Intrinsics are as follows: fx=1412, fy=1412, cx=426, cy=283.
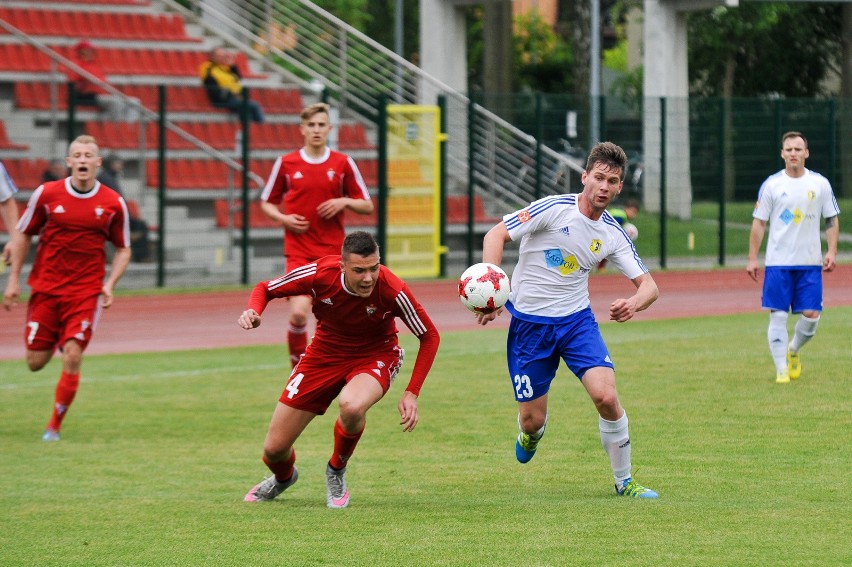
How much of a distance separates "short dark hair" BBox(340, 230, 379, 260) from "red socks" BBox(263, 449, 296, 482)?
1.27m

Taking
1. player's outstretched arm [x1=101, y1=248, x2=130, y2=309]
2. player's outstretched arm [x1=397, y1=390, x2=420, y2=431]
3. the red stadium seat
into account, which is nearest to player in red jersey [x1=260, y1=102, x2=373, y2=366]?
player's outstretched arm [x1=101, y1=248, x2=130, y2=309]

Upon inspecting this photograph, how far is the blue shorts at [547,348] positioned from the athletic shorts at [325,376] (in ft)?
2.59

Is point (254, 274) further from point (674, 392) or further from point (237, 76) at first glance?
point (674, 392)

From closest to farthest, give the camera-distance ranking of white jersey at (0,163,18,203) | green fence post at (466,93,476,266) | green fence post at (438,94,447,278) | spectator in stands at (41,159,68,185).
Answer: white jersey at (0,163,18,203) → spectator in stands at (41,159,68,185) → green fence post at (438,94,447,278) → green fence post at (466,93,476,266)

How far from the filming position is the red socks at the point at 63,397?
1026cm

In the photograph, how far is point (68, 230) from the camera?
34.3 ft

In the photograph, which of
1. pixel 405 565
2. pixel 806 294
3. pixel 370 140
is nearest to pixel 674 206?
pixel 370 140

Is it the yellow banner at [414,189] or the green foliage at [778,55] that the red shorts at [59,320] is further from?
the green foliage at [778,55]

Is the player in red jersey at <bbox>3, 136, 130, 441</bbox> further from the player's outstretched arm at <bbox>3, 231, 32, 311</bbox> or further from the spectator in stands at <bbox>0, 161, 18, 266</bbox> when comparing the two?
the spectator in stands at <bbox>0, 161, 18, 266</bbox>

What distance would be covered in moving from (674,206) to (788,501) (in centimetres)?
1795

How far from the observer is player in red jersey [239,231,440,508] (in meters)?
7.49

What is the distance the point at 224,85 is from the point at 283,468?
15.9 m

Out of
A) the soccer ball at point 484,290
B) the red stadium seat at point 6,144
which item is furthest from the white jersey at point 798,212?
the red stadium seat at point 6,144

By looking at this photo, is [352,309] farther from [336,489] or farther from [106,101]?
[106,101]
